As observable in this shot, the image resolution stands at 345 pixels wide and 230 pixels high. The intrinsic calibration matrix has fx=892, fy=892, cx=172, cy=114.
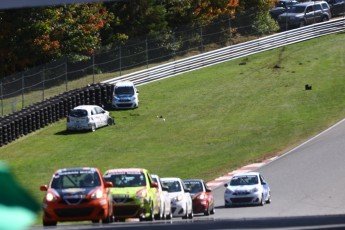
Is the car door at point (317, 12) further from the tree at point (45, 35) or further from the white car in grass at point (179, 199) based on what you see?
the white car in grass at point (179, 199)

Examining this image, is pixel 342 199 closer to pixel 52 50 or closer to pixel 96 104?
pixel 96 104

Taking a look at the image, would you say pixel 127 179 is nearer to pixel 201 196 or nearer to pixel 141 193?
pixel 141 193

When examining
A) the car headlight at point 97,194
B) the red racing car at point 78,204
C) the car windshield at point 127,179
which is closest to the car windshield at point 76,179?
the red racing car at point 78,204

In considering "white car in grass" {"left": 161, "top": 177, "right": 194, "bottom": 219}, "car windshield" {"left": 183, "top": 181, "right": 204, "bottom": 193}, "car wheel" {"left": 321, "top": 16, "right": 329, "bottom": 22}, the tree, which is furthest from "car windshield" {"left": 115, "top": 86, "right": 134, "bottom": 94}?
"white car in grass" {"left": 161, "top": 177, "right": 194, "bottom": 219}

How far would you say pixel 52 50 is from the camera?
53.4m

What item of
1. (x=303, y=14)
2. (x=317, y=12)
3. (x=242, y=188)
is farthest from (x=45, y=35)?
(x=242, y=188)

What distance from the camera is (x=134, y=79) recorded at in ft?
185

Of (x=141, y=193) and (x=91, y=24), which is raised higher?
(x=91, y=24)

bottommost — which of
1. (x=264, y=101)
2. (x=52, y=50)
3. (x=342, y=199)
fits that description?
(x=342, y=199)

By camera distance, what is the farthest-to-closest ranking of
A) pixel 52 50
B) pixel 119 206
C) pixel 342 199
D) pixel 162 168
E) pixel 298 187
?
pixel 52 50 < pixel 162 168 < pixel 298 187 < pixel 342 199 < pixel 119 206

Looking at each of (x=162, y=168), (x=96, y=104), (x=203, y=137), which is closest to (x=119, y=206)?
(x=162, y=168)

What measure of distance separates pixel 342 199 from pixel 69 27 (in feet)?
102

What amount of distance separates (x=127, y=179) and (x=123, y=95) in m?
29.8

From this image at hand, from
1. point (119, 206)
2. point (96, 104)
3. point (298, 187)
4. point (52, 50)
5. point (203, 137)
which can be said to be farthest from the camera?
point (52, 50)
